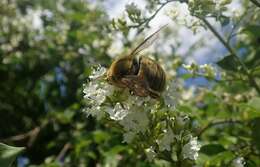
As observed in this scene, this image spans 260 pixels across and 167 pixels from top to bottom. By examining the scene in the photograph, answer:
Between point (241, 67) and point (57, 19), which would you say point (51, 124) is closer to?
point (57, 19)

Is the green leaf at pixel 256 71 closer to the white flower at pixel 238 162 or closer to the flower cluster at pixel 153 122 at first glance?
the white flower at pixel 238 162

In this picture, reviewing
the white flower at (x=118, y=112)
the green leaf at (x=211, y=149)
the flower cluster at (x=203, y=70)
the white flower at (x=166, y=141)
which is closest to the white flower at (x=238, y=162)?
the green leaf at (x=211, y=149)

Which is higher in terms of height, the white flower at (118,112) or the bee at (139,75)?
the bee at (139,75)

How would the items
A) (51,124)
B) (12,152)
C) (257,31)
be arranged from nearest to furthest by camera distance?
(12,152) → (257,31) → (51,124)

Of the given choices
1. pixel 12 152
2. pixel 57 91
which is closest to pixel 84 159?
pixel 57 91

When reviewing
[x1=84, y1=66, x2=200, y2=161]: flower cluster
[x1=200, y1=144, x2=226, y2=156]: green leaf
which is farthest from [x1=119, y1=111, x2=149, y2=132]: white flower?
[x1=200, y1=144, x2=226, y2=156]: green leaf

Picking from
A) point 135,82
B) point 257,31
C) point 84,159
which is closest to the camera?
point 135,82

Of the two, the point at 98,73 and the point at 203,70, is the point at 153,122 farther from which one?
the point at 203,70
